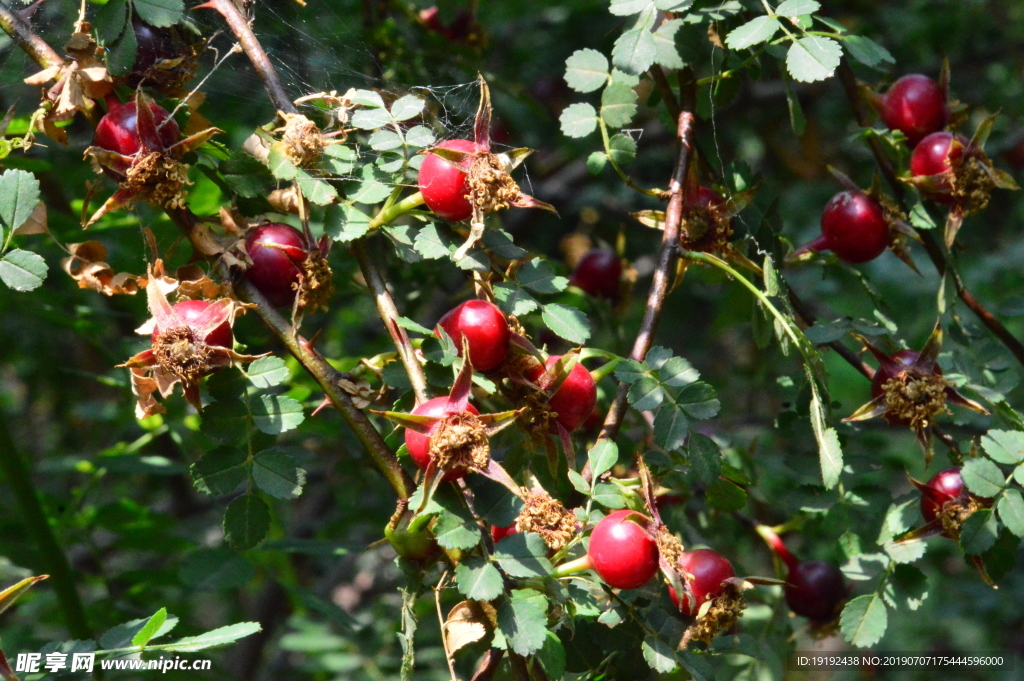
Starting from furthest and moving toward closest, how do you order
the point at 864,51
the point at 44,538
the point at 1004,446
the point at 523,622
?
the point at 44,538 → the point at 864,51 → the point at 1004,446 → the point at 523,622

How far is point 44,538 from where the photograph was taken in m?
1.52

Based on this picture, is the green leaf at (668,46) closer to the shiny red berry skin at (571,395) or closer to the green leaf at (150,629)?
the shiny red berry skin at (571,395)

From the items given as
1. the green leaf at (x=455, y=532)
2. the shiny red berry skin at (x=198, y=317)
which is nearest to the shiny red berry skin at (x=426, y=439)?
the green leaf at (x=455, y=532)

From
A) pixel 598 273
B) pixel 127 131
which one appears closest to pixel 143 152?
pixel 127 131

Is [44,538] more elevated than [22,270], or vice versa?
[22,270]

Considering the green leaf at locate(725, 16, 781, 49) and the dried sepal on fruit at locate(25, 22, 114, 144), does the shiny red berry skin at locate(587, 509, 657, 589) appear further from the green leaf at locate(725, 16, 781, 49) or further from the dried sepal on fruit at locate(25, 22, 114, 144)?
the dried sepal on fruit at locate(25, 22, 114, 144)

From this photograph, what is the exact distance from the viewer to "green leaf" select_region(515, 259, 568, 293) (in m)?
1.10

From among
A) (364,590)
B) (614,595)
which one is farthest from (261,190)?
(364,590)

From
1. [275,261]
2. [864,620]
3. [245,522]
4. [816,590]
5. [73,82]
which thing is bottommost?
[816,590]

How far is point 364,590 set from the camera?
8.98ft

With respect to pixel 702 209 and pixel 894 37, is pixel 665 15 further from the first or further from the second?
pixel 894 37

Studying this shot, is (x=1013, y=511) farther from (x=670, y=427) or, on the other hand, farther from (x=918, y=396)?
(x=670, y=427)

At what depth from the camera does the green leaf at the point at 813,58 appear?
3.81 ft

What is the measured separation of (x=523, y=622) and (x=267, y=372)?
0.44 metres
